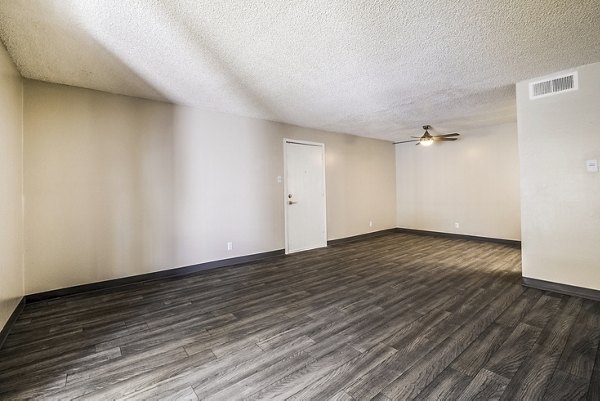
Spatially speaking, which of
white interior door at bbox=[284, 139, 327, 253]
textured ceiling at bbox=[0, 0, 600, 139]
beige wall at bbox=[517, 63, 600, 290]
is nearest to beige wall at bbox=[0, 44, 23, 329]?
textured ceiling at bbox=[0, 0, 600, 139]

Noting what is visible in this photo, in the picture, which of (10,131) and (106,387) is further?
(10,131)

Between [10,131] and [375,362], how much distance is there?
3893 millimetres

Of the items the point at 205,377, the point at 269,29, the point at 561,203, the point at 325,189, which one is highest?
the point at 269,29

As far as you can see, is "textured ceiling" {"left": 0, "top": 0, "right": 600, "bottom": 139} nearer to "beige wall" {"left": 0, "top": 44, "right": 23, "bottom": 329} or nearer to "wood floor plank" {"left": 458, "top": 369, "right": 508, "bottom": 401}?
"beige wall" {"left": 0, "top": 44, "right": 23, "bottom": 329}

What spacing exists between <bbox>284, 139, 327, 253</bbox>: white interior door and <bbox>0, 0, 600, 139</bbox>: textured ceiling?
1.61 meters

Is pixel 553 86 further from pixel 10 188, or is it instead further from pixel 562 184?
pixel 10 188

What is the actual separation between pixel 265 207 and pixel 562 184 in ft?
13.6

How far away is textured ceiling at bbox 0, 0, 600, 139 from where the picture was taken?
6.23ft

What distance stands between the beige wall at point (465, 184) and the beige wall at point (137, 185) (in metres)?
3.69

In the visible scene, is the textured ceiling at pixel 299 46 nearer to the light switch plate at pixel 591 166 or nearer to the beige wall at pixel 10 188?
the beige wall at pixel 10 188

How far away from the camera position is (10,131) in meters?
2.50

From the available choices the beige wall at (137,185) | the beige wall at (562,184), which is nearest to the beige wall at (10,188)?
the beige wall at (137,185)

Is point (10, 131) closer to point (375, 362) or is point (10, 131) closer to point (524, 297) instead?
point (375, 362)

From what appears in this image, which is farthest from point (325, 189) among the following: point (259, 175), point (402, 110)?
point (402, 110)
